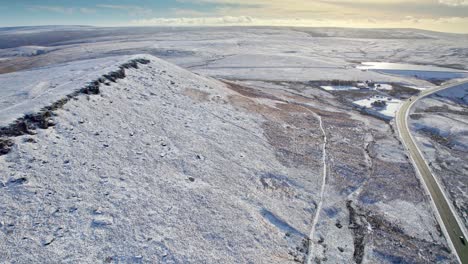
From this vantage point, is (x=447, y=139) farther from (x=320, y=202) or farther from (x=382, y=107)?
(x=320, y=202)

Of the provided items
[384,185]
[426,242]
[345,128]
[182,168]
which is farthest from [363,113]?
[182,168]

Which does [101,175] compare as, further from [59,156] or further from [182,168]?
[182,168]

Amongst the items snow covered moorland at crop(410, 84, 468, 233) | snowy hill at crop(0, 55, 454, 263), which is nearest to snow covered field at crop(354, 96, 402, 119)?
snow covered moorland at crop(410, 84, 468, 233)

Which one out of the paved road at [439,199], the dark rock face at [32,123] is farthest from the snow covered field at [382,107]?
the dark rock face at [32,123]

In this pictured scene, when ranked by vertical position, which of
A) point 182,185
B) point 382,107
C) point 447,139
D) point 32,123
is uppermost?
point 32,123

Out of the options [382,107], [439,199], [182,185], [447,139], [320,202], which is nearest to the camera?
→ [182,185]

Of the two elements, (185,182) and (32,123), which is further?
(185,182)

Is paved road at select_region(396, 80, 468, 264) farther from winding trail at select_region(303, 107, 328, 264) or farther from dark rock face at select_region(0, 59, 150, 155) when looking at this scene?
dark rock face at select_region(0, 59, 150, 155)

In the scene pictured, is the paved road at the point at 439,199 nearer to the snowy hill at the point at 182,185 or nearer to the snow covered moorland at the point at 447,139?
the snow covered moorland at the point at 447,139

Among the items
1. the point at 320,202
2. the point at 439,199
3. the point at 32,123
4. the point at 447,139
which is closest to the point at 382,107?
the point at 447,139
